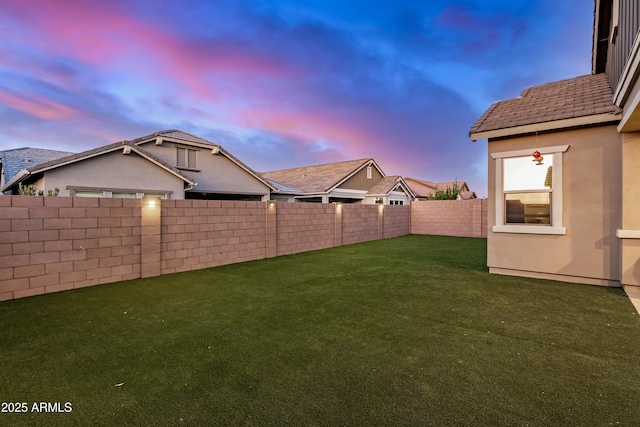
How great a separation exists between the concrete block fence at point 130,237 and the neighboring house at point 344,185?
372 inches

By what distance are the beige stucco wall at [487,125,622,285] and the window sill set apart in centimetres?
11

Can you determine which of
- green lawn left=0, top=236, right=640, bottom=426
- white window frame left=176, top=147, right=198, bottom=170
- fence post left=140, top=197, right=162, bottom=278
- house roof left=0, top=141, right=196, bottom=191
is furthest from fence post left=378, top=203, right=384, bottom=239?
fence post left=140, top=197, right=162, bottom=278

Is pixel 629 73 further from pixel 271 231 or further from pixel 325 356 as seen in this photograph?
pixel 271 231

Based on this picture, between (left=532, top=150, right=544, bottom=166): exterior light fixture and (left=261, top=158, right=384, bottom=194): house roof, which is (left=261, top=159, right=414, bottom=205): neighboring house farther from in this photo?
(left=532, top=150, right=544, bottom=166): exterior light fixture

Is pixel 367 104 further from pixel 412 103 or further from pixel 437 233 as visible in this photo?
pixel 437 233

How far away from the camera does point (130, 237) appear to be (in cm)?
590

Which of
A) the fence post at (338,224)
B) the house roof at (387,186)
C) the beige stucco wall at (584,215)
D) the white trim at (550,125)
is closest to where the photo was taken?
the white trim at (550,125)

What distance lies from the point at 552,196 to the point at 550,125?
Answer: 137 cm

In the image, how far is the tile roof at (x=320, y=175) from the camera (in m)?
20.4

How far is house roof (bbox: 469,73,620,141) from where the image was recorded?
16.7ft

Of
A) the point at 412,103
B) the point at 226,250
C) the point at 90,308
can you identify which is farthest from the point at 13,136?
the point at 412,103

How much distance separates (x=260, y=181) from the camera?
17.3 metres

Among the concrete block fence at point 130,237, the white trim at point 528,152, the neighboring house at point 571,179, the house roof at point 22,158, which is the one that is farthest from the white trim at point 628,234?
the house roof at point 22,158

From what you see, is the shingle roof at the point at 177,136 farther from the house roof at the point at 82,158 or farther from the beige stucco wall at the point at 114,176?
the house roof at the point at 82,158
